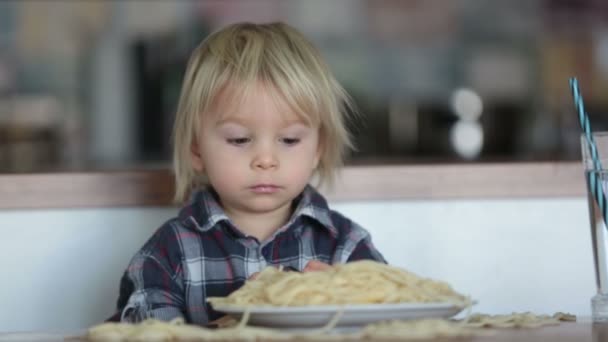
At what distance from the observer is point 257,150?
1428mm


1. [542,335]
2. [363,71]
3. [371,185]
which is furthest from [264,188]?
[363,71]

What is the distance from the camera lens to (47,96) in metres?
4.60

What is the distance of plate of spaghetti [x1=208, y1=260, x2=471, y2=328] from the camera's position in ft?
3.36

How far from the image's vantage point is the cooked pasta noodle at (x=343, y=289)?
105cm

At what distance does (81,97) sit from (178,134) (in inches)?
125

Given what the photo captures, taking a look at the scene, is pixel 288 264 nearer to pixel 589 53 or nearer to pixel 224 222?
pixel 224 222

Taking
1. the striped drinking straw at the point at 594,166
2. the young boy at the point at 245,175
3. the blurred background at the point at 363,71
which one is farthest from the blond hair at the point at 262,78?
the blurred background at the point at 363,71

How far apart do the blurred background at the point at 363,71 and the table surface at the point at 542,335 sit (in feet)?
11.0

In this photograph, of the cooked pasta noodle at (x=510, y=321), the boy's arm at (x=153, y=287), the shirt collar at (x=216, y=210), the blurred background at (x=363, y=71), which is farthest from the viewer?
the blurred background at (x=363, y=71)

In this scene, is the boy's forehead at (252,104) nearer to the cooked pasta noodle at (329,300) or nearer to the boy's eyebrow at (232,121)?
the boy's eyebrow at (232,121)

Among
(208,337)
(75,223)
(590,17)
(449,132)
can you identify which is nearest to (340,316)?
(208,337)

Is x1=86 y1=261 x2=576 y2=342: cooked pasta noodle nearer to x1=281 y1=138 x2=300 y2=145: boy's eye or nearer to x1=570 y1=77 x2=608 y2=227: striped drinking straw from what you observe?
x1=570 y1=77 x2=608 y2=227: striped drinking straw

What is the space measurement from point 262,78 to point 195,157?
0.17m

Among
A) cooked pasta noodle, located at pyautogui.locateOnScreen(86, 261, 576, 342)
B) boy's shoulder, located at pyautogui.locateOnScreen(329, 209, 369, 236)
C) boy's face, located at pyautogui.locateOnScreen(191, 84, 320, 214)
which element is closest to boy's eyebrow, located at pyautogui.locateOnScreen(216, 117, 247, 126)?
boy's face, located at pyautogui.locateOnScreen(191, 84, 320, 214)
